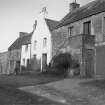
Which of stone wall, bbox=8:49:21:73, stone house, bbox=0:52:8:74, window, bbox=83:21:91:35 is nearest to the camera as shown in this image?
window, bbox=83:21:91:35

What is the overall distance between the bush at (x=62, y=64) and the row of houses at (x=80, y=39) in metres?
0.67

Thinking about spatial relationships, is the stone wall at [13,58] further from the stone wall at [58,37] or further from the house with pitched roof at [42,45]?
the stone wall at [58,37]

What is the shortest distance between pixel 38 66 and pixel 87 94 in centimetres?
2026

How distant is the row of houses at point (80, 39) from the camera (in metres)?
20.2

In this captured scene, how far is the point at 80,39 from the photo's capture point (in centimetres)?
2053

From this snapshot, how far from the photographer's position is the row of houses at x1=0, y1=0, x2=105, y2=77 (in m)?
20.2

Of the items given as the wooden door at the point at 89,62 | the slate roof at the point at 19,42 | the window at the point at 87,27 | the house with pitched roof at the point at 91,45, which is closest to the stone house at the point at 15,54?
the slate roof at the point at 19,42

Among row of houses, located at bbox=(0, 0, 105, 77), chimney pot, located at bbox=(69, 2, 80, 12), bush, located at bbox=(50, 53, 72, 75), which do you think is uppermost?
chimney pot, located at bbox=(69, 2, 80, 12)

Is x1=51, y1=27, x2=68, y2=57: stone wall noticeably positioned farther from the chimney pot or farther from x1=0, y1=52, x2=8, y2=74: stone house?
x1=0, y1=52, x2=8, y2=74: stone house

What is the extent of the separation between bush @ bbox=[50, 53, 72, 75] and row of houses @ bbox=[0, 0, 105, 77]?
67 centimetres

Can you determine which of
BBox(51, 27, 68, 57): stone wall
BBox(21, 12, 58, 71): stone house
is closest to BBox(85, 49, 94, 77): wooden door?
BBox(51, 27, 68, 57): stone wall

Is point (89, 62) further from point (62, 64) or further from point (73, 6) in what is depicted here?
point (73, 6)

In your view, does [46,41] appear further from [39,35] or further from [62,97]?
[62,97]

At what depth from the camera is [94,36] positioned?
21219 mm
